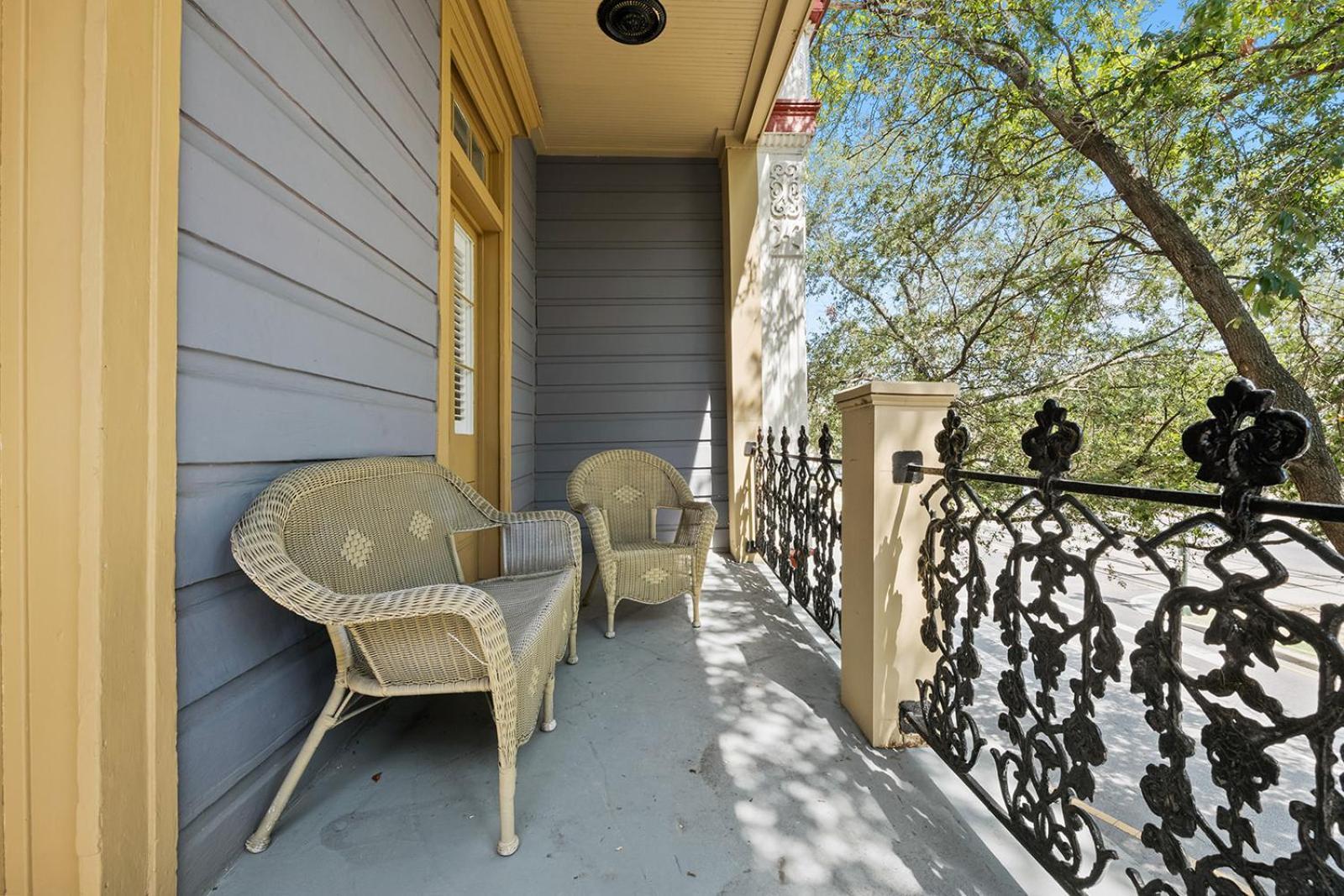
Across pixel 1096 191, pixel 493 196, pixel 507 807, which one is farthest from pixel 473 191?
pixel 1096 191

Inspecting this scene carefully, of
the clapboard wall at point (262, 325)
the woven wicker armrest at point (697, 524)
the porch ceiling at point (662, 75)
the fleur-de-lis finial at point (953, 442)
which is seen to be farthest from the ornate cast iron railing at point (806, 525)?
the porch ceiling at point (662, 75)

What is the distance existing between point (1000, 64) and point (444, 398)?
4554 millimetres

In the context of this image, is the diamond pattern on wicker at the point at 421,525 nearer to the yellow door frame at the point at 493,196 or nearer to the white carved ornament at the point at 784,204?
the yellow door frame at the point at 493,196

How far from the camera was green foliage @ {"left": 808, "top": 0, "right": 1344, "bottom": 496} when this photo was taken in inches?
123

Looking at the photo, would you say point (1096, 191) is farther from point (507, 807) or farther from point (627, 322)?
point (507, 807)

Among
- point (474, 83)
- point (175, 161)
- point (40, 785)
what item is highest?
point (474, 83)

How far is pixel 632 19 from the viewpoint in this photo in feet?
8.63

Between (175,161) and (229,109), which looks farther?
(229,109)

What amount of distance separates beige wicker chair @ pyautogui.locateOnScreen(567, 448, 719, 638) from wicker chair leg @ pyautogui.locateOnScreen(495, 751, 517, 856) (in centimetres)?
119

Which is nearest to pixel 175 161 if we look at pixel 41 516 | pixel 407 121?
pixel 41 516

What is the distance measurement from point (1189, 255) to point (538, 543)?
495 cm

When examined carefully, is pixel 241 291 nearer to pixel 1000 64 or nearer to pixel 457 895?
pixel 457 895

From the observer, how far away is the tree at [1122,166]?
3113 mm

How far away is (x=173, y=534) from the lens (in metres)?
0.95
